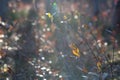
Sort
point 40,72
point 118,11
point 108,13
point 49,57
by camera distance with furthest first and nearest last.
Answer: point 108,13 < point 118,11 < point 49,57 < point 40,72

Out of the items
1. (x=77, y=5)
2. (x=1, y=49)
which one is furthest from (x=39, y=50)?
(x=77, y=5)

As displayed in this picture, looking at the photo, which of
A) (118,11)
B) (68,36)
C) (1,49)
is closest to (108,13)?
(118,11)

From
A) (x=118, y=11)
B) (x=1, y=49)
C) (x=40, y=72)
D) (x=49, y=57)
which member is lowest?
(x=40, y=72)

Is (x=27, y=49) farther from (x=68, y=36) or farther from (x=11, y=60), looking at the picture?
(x=68, y=36)

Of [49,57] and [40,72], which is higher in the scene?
[49,57]

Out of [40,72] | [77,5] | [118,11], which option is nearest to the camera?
[40,72]

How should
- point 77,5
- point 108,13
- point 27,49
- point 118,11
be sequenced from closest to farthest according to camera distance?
point 27,49, point 118,11, point 108,13, point 77,5

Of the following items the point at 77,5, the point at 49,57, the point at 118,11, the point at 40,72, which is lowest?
the point at 40,72

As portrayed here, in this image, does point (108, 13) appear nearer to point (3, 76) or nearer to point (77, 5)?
point (77, 5)

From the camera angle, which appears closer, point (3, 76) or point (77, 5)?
point (3, 76)
